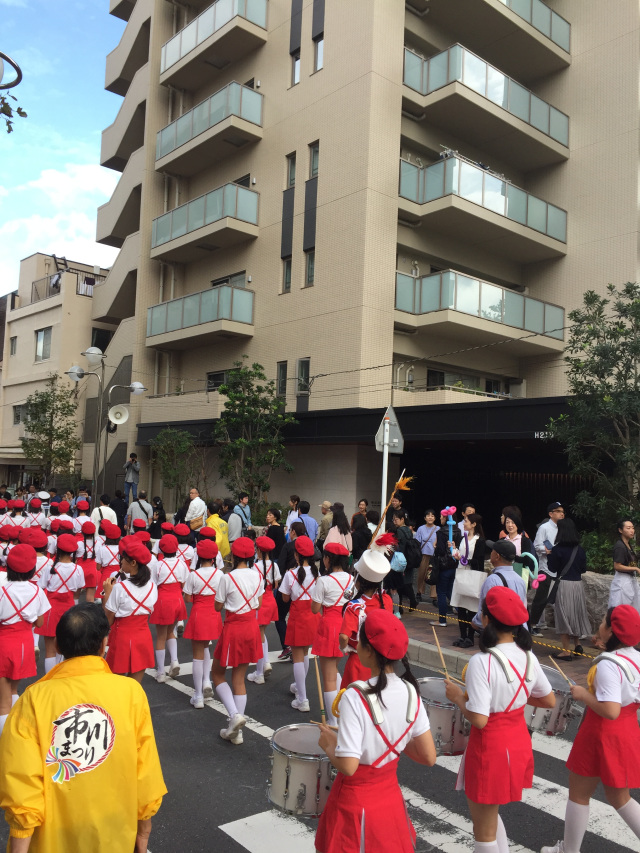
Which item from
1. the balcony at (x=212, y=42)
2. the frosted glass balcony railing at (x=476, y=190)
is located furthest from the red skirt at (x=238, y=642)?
the balcony at (x=212, y=42)

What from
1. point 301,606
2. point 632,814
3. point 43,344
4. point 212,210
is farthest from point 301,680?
point 43,344

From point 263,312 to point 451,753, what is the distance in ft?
61.5

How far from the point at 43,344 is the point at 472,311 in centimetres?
2209

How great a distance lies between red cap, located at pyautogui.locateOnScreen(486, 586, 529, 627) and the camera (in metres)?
3.76

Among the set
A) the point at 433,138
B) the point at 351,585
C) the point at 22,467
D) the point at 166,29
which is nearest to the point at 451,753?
the point at 351,585

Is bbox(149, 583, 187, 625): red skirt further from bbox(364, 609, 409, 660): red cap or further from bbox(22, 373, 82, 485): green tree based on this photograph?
bbox(22, 373, 82, 485): green tree

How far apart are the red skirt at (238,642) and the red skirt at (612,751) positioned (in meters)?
3.09

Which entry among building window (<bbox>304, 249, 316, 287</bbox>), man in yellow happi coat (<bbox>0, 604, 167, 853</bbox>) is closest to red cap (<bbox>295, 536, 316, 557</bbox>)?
man in yellow happi coat (<bbox>0, 604, 167, 853</bbox>)

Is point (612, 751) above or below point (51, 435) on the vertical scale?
below

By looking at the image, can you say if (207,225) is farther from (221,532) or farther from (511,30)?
(221,532)

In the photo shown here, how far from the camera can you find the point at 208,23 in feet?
76.1

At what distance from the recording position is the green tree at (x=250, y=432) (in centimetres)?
1909

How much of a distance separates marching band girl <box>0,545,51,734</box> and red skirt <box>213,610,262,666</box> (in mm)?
1625

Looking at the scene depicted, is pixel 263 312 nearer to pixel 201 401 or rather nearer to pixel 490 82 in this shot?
pixel 201 401
